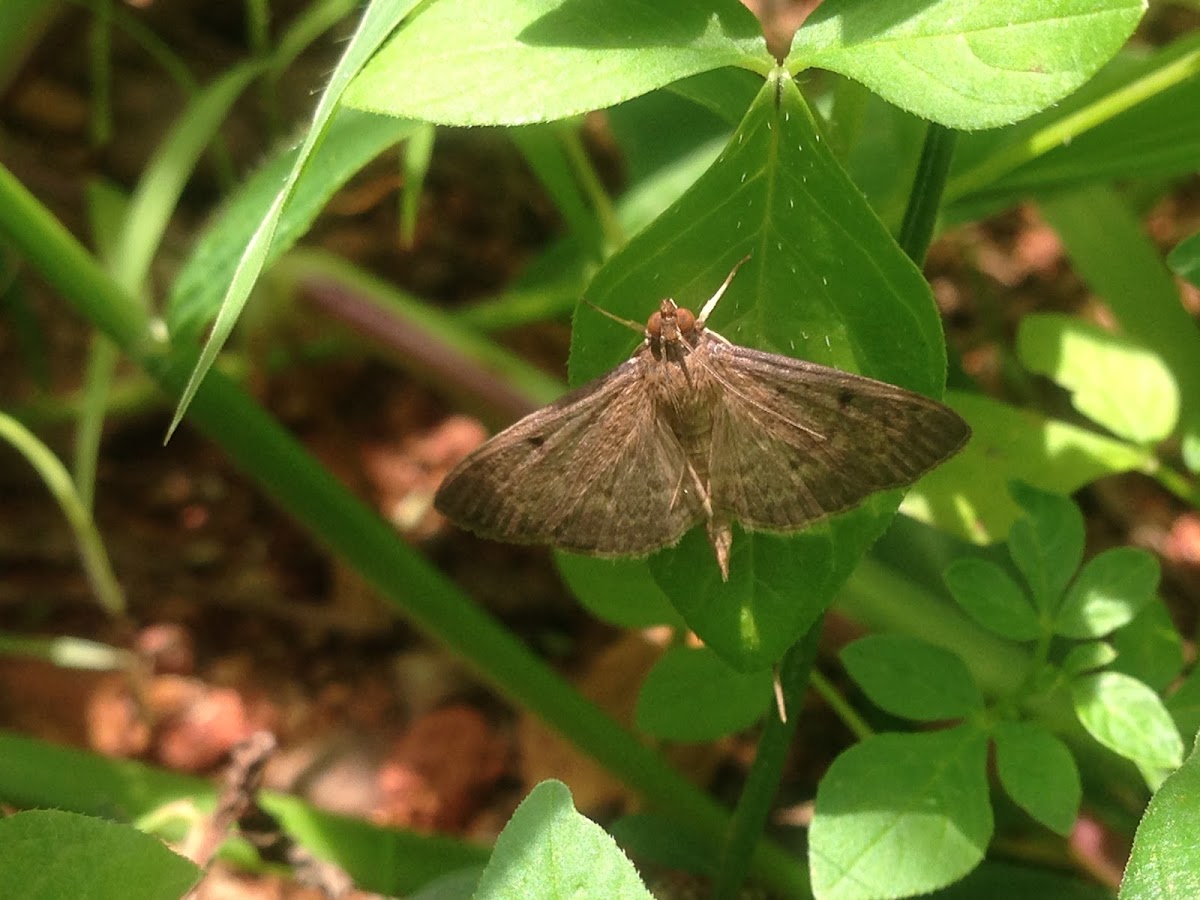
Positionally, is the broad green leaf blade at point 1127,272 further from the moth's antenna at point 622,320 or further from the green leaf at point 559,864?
the green leaf at point 559,864

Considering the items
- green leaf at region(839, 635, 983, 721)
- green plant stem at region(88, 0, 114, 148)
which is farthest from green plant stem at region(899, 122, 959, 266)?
green plant stem at region(88, 0, 114, 148)

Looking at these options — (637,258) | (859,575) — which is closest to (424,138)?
(637,258)

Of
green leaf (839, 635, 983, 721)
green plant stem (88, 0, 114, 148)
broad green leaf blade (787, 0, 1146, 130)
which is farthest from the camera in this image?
green plant stem (88, 0, 114, 148)

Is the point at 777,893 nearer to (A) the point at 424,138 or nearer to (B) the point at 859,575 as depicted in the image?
(B) the point at 859,575

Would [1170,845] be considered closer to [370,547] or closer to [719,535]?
[719,535]

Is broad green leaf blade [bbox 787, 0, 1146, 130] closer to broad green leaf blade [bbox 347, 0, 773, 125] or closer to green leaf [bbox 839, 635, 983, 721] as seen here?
broad green leaf blade [bbox 347, 0, 773, 125]
